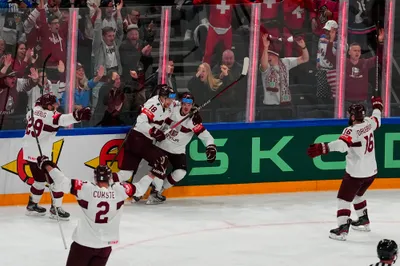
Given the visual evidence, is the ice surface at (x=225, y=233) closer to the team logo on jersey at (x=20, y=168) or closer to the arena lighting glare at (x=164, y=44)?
the team logo on jersey at (x=20, y=168)

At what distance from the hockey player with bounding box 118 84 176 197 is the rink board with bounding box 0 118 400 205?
219 millimetres

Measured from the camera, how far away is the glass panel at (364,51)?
40.7 feet

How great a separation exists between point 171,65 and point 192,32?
1.34ft

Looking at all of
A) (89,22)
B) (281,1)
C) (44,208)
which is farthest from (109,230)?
(281,1)

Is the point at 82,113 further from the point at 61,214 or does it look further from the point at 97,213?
the point at 97,213

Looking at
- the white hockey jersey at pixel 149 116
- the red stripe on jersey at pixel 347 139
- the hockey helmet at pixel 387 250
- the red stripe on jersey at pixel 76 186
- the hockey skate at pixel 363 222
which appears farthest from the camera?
the white hockey jersey at pixel 149 116

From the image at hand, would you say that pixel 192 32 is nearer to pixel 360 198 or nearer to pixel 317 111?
pixel 317 111

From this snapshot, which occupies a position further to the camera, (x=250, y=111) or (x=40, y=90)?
(x=250, y=111)

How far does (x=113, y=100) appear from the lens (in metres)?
11.8

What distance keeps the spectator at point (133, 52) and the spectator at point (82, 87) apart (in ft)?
0.87

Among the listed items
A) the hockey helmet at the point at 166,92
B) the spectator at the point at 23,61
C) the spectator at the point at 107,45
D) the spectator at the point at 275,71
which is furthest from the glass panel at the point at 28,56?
the spectator at the point at 275,71

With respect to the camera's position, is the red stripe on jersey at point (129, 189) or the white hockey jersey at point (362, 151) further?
the white hockey jersey at point (362, 151)

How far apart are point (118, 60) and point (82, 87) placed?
1.55 ft

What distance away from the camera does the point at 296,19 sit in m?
12.2
